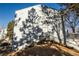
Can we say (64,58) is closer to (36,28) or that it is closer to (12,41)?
(36,28)

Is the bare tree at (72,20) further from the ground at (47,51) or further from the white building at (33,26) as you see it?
the ground at (47,51)

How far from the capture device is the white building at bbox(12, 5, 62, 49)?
13.0ft

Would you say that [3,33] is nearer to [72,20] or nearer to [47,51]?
[47,51]

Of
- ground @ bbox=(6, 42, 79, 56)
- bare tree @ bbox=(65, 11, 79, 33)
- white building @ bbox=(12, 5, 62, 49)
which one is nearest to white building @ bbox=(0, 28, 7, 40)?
white building @ bbox=(12, 5, 62, 49)

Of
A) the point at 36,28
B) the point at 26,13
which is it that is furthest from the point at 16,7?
the point at 36,28

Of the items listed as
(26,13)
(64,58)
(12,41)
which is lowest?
(64,58)

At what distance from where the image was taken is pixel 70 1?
3.90 meters

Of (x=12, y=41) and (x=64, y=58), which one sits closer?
(x=64, y=58)

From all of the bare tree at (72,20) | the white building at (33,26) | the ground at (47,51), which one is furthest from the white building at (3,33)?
the bare tree at (72,20)

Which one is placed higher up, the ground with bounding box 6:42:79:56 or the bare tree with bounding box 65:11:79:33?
the bare tree with bounding box 65:11:79:33

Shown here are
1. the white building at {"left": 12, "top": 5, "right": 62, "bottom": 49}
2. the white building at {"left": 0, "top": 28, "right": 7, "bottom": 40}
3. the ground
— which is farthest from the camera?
the white building at {"left": 0, "top": 28, "right": 7, "bottom": 40}

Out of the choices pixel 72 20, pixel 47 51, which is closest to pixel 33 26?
pixel 47 51

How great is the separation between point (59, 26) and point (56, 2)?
1.43 ft

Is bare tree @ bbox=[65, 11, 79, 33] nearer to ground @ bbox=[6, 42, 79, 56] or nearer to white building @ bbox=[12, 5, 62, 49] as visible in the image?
white building @ bbox=[12, 5, 62, 49]
